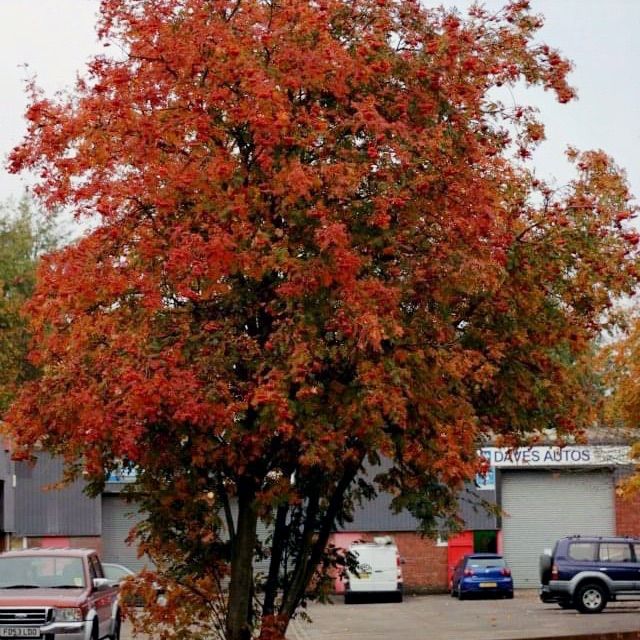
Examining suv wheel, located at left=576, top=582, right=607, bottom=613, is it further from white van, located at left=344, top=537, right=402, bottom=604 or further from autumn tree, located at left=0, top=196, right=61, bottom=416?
autumn tree, located at left=0, top=196, right=61, bottom=416

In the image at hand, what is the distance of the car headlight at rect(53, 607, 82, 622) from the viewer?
20.8 meters

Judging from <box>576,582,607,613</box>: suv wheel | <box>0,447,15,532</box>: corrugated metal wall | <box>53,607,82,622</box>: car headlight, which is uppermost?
<box>0,447,15,532</box>: corrugated metal wall

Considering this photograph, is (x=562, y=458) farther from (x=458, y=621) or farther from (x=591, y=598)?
(x=458, y=621)

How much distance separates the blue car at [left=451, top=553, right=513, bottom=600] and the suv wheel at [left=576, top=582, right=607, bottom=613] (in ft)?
27.9

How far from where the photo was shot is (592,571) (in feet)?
122

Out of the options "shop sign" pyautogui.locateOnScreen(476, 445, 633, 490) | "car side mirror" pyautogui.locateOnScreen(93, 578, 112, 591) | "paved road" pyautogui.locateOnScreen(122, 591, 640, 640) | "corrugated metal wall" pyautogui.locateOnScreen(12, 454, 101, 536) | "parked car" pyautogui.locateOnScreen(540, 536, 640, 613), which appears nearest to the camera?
"car side mirror" pyautogui.locateOnScreen(93, 578, 112, 591)

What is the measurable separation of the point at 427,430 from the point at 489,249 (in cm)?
179

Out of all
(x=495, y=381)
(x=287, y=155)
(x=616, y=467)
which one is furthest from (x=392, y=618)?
(x=287, y=155)

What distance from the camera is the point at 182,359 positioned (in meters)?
13.0

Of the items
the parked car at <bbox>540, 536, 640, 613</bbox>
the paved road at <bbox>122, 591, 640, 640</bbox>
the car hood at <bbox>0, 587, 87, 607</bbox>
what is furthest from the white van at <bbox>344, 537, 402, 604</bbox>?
the car hood at <bbox>0, 587, 87, 607</bbox>

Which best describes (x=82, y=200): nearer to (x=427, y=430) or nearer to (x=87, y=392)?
(x=87, y=392)

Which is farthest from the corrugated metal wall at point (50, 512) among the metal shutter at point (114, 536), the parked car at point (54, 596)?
the parked car at point (54, 596)

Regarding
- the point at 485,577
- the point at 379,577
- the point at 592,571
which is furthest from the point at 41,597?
the point at 485,577

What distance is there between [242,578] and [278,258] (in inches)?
158
